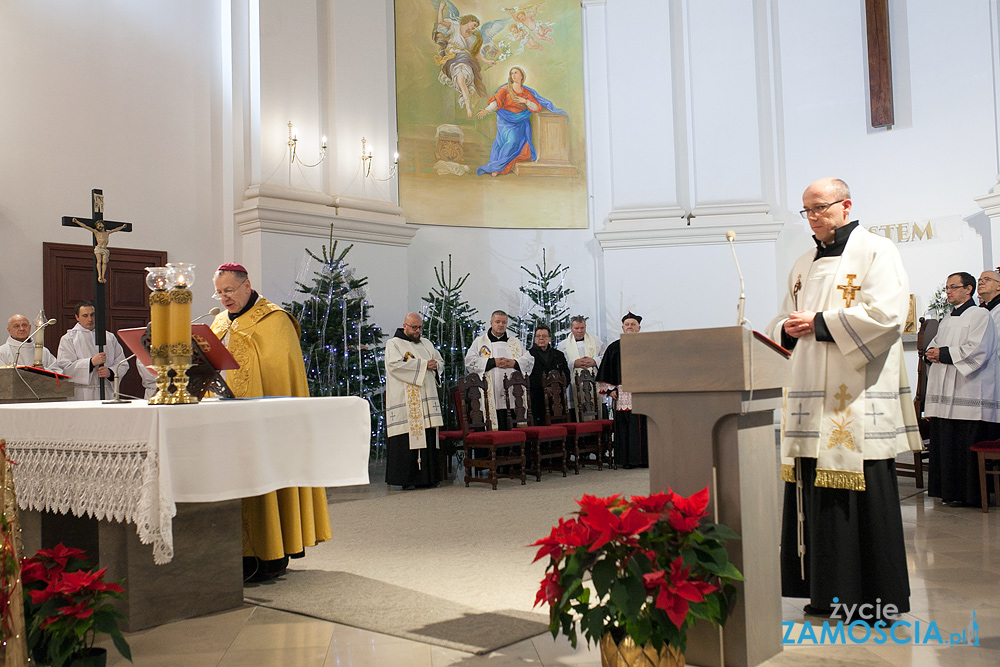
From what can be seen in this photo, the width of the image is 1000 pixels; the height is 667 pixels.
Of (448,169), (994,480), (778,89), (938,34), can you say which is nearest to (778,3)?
(778,89)

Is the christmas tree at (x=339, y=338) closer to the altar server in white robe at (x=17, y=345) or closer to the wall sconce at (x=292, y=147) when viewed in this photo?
the wall sconce at (x=292, y=147)

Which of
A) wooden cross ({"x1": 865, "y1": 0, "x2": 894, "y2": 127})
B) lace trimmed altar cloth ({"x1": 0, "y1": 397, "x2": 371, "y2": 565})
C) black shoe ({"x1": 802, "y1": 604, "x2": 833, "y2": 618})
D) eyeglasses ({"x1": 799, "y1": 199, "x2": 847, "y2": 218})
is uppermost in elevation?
wooden cross ({"x1": 865, "y1": 0, "x2": 894, "y2": 127})

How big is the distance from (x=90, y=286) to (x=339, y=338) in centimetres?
259

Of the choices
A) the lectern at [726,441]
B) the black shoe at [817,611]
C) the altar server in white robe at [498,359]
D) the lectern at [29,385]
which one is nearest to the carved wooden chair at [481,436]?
the altar server in white robe at [498,359]

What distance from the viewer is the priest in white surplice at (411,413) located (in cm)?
860

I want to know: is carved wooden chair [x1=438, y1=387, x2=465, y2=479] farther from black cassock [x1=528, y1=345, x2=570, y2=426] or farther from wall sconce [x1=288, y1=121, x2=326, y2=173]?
wall sconce [x1=288, y1=121, x2=326, y2=173]

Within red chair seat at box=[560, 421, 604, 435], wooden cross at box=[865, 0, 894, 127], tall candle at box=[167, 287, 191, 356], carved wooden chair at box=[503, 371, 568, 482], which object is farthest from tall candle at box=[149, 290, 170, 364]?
wooden cross at box=[865, 0, 894, 127]

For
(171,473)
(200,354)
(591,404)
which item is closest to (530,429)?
(591,404)

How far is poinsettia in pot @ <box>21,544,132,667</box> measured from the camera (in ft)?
9.55

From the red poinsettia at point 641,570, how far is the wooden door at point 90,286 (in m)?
7.68

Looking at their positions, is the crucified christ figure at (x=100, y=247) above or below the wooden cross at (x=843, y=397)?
above

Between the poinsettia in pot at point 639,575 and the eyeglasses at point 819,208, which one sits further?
the eyeglasses at point 819,208

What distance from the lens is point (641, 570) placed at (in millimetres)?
2629

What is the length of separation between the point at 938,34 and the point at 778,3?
225cm
